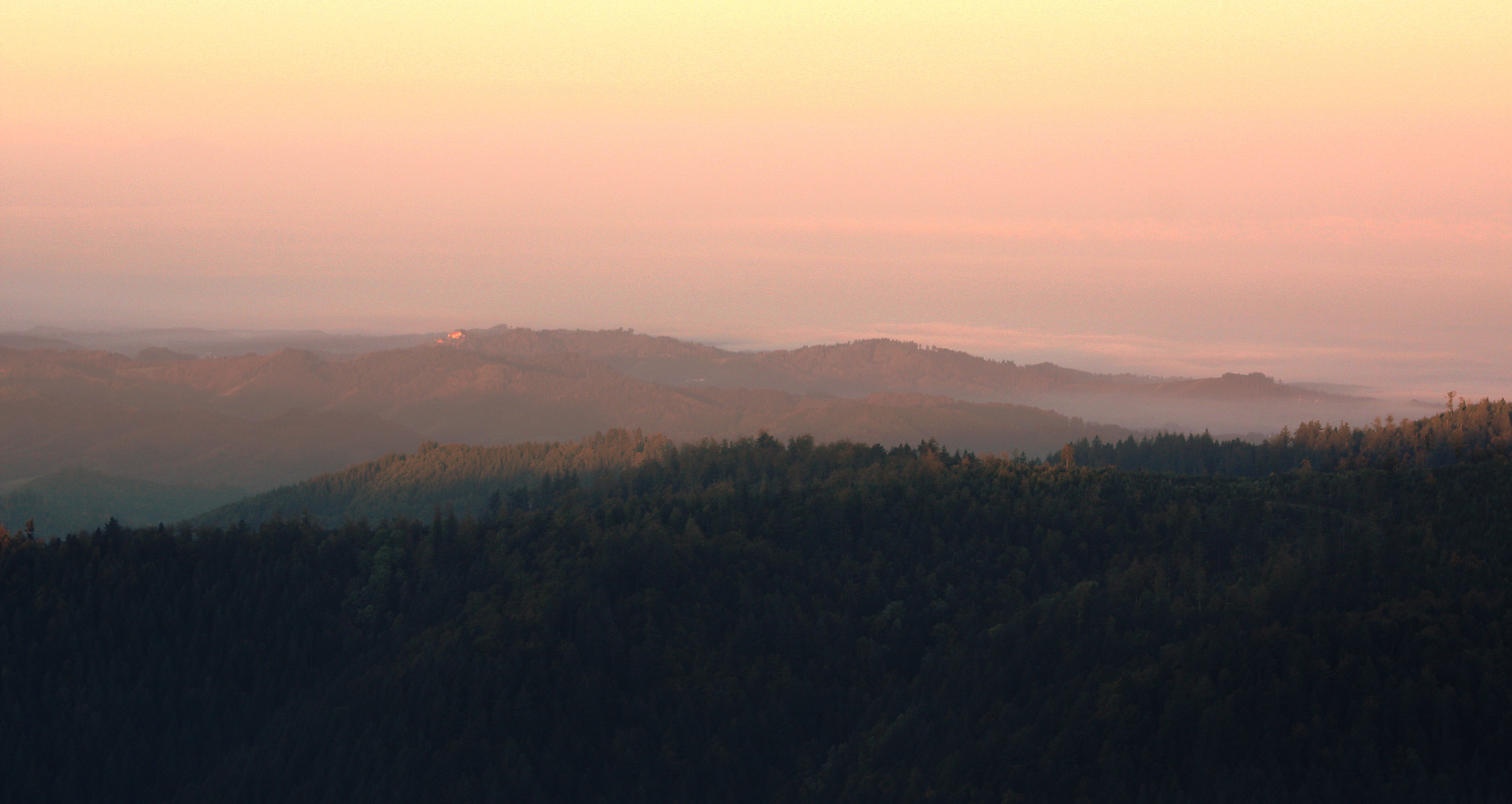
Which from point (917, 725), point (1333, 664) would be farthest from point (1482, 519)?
point (917, 725)

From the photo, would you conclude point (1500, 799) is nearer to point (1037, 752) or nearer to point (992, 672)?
point (1037, 752)

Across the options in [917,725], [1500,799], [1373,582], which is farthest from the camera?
[917,725]

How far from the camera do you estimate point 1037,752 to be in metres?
173

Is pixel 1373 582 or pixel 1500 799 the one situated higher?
pixel 1373 582

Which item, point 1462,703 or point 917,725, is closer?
point 1462,703

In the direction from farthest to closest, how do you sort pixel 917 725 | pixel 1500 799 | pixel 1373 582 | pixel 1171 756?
pixel 917 725 → pixel 1373 582 → pixel 1171 756 → pixel 1500 799

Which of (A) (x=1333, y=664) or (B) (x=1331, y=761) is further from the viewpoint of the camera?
(A) (x=1333, y=664)

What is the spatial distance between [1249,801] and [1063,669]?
3688 cm

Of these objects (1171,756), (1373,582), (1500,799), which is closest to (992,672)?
(1171,756)

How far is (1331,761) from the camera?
15600 centimetres

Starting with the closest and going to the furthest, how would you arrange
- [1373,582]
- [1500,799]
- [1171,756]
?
[1500,799] → [1171,756] → [1373,582]

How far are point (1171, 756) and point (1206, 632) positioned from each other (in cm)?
2286

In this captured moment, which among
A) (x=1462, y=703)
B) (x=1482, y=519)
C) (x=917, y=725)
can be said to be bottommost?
(x=917, y=725)

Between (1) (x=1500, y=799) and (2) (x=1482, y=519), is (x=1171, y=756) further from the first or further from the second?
(2) (x=1482, y=519)
